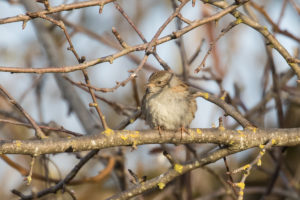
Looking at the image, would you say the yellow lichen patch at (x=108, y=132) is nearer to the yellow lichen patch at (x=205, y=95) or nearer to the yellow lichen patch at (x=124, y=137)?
the yellow lichen patch at (x=124, y=137)

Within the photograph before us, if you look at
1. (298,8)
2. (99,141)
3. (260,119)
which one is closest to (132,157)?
(260,119)

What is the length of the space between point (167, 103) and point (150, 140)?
107 centimetres

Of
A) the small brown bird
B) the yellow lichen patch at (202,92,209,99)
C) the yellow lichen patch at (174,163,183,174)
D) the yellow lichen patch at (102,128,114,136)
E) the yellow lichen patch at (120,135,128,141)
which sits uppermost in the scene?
the small brown bird

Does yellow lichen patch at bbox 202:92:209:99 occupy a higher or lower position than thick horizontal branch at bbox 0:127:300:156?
higher

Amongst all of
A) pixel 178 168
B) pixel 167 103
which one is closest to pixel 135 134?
pixel 178 168

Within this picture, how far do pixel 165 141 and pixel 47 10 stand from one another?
1122 mm

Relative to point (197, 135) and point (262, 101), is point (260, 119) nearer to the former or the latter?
point (262, 101)

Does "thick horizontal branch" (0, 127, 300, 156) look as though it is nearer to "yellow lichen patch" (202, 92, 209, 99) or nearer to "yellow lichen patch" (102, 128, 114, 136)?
"yellow lichen patch" (102, 128, 114, 136)

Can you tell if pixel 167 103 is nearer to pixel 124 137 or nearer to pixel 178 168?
pixel 178 168

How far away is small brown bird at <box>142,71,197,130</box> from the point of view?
11.8ft

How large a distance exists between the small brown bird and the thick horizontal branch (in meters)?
0.67

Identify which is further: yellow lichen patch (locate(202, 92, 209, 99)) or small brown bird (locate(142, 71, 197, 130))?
Result: small brown bird (locate(142, 71, 197, 130))

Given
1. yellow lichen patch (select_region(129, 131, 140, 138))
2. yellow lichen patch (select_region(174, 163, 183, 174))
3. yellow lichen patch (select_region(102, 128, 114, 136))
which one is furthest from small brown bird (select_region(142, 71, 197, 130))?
yellow lichen patch (select_region(102, 128, 114, 136))

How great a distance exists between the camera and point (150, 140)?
2707mm
